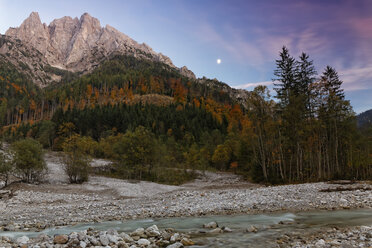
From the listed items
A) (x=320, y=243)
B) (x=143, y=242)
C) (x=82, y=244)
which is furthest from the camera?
(x=143, y=242)

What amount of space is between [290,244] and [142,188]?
32544 mm

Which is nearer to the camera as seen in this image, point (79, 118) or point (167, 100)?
point (79, 118)

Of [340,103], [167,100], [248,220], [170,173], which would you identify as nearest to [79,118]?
[167,100]

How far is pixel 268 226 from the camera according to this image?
41.3 feet

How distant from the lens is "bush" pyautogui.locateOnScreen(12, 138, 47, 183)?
36438mm

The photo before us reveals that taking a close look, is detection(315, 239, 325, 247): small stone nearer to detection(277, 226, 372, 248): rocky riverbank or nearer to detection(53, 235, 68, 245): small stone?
detection(277, 226, 372, 248): rocky riverbank

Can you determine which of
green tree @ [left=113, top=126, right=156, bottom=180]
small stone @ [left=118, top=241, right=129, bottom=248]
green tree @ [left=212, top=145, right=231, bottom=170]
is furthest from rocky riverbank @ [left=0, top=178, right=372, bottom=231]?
green tree @ [left=212, top=145, right=231, bottom=170]

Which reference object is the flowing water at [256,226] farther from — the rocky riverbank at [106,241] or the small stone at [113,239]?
the small stone at [113,239]

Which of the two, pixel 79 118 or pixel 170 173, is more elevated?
pixel 79 118

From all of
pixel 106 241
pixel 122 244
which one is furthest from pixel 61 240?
pixel 122 244

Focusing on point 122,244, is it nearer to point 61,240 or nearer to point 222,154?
point 61,240

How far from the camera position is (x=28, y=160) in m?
37.0

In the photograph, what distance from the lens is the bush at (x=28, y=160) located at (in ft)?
120

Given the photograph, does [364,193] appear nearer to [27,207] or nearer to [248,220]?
[248,220]
